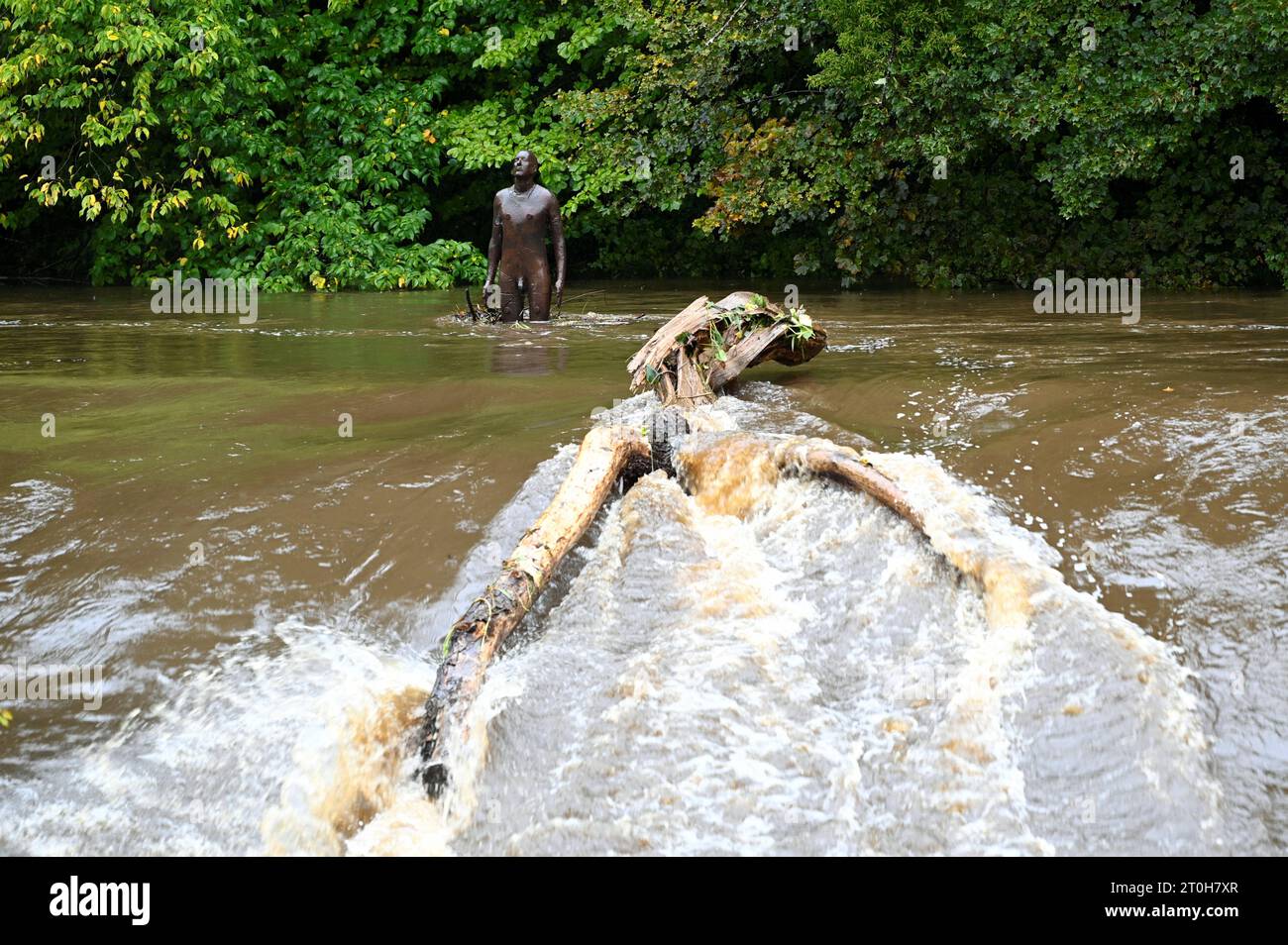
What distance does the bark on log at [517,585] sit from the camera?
3.38 metres

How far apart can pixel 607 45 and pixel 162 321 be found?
826 cm

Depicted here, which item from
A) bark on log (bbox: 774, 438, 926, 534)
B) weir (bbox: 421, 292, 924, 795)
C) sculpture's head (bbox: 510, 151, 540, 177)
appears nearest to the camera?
weir (bbox: 421, 292, 924, 795)

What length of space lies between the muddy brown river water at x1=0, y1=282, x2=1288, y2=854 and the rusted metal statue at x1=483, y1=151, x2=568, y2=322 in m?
4.15

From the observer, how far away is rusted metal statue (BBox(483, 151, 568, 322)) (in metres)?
10.6

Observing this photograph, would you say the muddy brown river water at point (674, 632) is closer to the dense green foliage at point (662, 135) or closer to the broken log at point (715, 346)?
the broken log at point (715, 346)

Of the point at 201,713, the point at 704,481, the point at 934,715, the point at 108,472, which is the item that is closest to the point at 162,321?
the point at 108,472

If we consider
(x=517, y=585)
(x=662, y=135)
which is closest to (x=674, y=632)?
(x=517, y=585)

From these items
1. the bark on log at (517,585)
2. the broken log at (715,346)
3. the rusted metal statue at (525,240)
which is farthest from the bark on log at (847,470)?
the rusted metal statue at (525,240)

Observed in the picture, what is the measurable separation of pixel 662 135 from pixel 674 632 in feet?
40.0

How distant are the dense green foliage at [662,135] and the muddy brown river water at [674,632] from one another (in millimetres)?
6827

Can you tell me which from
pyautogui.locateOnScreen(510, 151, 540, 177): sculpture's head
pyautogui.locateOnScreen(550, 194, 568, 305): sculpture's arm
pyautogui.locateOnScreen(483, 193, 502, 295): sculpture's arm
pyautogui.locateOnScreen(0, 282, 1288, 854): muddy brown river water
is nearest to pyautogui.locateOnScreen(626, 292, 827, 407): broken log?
pyautogui.locateOnScreen(0, 282, 1288, 854): muddy brown river water

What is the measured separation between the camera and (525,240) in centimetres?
1062

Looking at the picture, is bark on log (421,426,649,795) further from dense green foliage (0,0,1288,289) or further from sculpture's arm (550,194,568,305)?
dense green foliage (0,0,1288,289)

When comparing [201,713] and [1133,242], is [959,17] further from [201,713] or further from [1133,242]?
[201,713]
